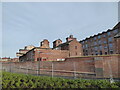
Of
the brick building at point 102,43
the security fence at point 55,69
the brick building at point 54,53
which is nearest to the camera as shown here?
the security fence at point 55,69

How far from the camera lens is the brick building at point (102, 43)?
42941mm

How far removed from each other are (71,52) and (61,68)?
72.3ft

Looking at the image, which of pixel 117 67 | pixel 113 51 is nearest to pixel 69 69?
pixel 117 67

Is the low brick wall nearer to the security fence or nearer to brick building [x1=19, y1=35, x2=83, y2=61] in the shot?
the security fence

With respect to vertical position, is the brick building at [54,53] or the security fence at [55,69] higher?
the brick building at [54,53]

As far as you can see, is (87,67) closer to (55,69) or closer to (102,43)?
(55,69)

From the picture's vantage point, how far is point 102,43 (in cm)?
4850

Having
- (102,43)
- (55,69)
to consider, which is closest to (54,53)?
(55,69)

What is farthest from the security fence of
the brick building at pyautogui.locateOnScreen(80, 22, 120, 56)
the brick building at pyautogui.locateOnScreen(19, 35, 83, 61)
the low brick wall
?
the brick building at pyautogui.locateOnScreen(80, 22, 120, 56)

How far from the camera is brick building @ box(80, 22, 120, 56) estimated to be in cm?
4294

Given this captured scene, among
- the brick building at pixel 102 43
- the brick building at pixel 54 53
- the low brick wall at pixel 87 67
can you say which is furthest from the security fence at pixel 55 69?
the brick building at pixel 102 43

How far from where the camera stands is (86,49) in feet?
190

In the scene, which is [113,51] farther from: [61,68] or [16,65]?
[16,65]

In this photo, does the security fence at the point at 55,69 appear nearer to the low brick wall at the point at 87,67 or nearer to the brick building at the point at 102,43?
the low brick wall at the point at 87,67
